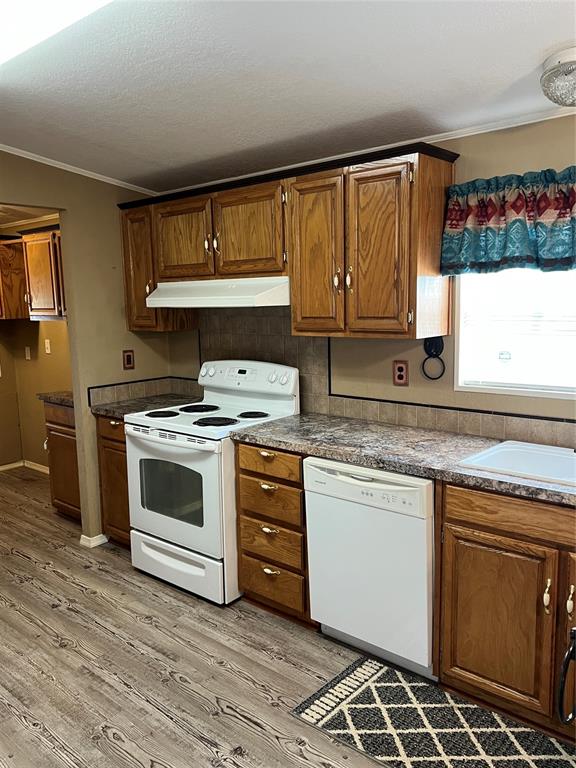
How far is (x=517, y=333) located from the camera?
8.68 ft

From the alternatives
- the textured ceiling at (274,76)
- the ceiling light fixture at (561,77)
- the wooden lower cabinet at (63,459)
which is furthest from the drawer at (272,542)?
the ceiling light fixture at (561,77)

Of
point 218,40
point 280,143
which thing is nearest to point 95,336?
point 280,143

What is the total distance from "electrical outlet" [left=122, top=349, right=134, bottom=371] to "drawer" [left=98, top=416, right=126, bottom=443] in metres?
0.41

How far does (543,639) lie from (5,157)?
3.50 metres

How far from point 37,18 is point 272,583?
2.51 meters

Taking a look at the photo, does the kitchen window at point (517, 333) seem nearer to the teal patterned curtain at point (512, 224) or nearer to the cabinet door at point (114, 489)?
the teal patterned curtain at point (512, 224)

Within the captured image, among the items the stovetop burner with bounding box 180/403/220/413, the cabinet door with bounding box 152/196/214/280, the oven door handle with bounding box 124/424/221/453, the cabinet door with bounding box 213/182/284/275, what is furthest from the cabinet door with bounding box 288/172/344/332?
the stovetop burner with bounding box 180/403/220/413

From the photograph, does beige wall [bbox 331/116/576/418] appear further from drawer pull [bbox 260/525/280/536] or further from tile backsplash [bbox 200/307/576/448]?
drawer pull [bbox 260/525/280/536]

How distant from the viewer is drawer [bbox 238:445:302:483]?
2.68m

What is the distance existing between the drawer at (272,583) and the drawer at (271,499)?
0.26m

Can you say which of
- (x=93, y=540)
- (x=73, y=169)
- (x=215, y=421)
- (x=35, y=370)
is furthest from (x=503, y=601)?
(x=35, y=370)

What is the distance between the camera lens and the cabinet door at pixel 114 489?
3.68 m

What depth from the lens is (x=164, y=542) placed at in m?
3.27

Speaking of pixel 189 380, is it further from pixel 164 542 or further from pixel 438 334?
pixel 438 334
